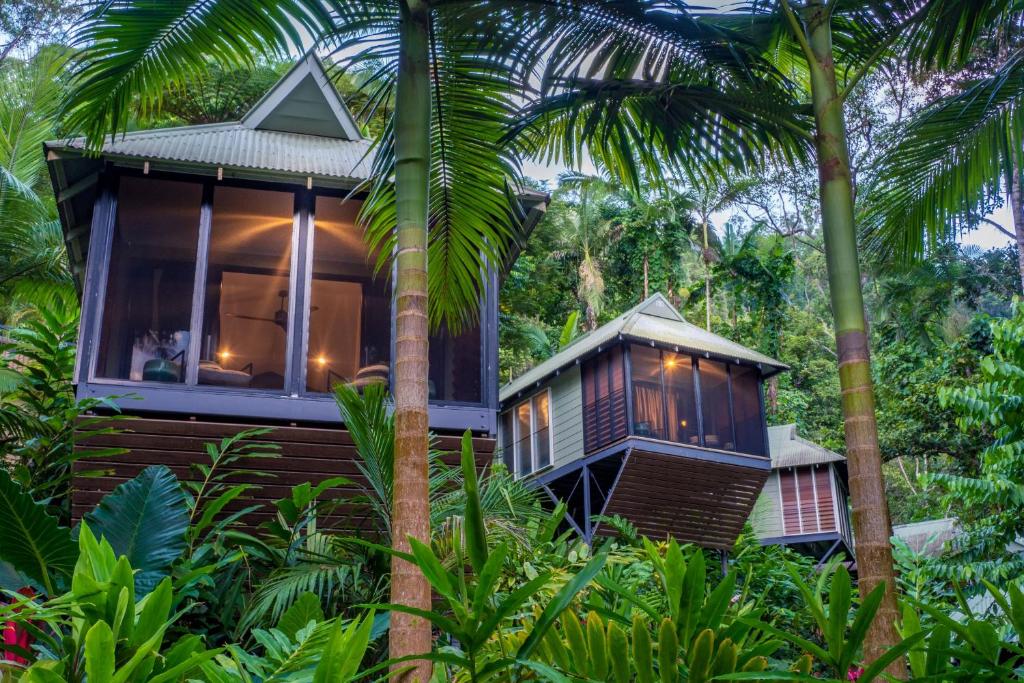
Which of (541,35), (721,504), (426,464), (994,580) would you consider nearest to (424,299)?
(426,464)

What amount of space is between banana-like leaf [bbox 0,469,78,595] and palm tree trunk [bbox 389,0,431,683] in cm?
142

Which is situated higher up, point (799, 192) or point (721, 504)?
point (799, 192)

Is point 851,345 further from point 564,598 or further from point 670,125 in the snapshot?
point 564,598

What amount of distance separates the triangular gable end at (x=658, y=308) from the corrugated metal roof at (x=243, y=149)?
9.36 m

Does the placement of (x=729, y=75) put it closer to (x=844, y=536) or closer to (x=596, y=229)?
(x=844, y=536)

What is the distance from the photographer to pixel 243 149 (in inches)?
334

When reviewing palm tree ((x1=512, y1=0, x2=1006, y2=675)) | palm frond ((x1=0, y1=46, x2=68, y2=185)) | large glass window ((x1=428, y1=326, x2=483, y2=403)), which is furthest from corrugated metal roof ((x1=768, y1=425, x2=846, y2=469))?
palm tree ((x1=512, y1=0, x2=1006, y2=675))

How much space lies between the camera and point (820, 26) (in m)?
4.88

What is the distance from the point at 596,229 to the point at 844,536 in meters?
12.6

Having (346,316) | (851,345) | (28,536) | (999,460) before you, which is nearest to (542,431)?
(999,460)

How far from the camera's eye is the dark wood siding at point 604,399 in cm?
1628

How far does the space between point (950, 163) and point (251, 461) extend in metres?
5.55

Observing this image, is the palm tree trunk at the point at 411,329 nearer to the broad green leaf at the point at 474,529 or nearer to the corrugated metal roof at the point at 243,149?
the broad green leaf at the point at 474,529

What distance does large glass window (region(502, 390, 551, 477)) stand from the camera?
19.2 meters
